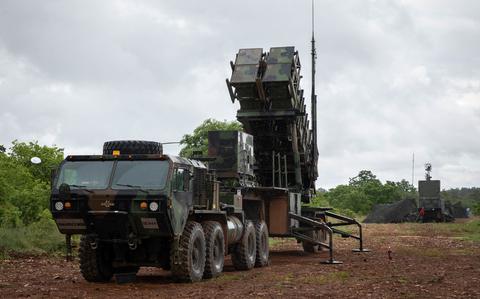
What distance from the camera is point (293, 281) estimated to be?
12367 mm

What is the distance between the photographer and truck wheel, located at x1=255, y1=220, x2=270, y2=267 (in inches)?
661

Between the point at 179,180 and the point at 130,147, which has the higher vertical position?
the point at 130,147

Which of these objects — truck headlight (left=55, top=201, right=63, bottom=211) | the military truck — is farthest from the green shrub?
truck headlight (left=55, top=201, right=63, bottom=211)

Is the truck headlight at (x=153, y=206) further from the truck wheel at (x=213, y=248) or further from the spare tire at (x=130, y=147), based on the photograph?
the truck wheel at (x=213, y=248)

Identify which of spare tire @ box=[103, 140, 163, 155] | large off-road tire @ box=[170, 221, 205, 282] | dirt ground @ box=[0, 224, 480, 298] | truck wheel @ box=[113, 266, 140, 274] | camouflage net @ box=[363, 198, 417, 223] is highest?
spare tire @ box=[103, 140, 163, 155]

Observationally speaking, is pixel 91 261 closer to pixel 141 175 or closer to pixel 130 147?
pixel 141 175

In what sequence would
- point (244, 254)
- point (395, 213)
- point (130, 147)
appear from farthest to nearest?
1. point (395, 213)
2. point (244, 254)
3. point (130, 147)

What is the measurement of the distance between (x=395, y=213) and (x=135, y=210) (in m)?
47.4

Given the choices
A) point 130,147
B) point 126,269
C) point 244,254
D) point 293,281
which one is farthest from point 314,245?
point 130,147

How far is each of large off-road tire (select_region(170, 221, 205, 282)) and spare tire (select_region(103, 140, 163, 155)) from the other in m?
1.50

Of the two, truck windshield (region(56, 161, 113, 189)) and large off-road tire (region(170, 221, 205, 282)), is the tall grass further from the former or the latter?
large off-road tire (region(170, 221, 205, 282))

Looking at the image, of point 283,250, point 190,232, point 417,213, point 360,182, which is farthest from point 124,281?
point 360,182

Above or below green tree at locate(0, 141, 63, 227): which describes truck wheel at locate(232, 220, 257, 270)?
below

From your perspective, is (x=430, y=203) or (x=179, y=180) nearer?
(x=179, y=180)
